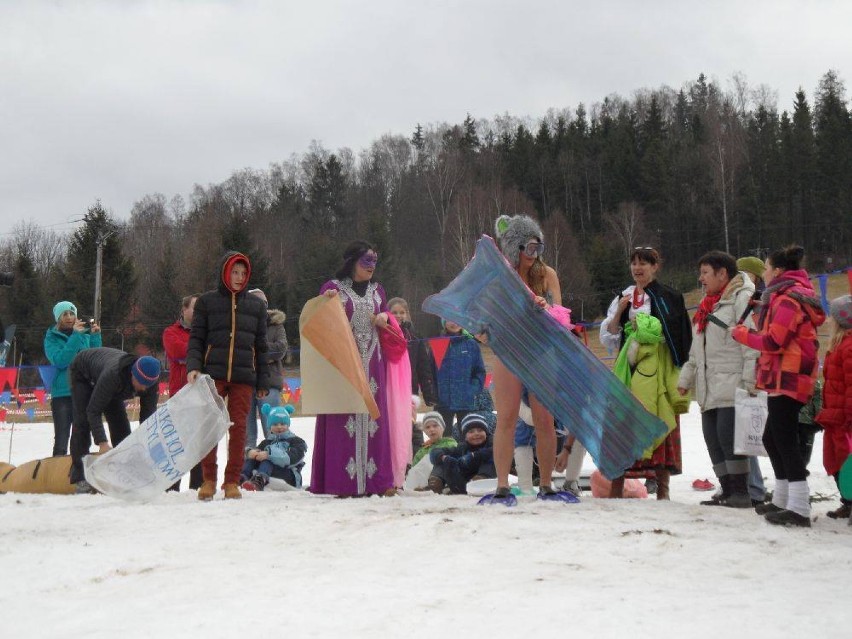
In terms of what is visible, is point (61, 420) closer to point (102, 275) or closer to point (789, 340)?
point (789, 340)

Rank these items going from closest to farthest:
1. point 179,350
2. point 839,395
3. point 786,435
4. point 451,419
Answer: point 786,435, point 839,395, point 179,350, point 451,419

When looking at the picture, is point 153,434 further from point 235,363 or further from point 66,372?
point 66,372

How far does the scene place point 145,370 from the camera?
24.3 feet

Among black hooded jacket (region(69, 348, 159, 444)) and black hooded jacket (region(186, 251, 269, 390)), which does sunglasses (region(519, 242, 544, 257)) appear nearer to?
black hooded jacket (region(186, 251, 269, 390))

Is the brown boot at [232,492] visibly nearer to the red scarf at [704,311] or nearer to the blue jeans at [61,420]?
the blue jeans at [61,420]

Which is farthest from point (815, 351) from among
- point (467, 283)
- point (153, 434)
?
point (153, 434)

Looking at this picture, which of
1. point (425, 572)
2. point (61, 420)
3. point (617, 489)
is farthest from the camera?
point (61, 420)

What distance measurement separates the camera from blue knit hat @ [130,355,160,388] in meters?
7.40

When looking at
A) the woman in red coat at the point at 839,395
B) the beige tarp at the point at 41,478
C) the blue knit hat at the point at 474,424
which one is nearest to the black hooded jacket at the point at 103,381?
the beige tarp at the point at 41,478

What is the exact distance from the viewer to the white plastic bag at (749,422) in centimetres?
588

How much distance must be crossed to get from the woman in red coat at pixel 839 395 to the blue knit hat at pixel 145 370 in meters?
5.03

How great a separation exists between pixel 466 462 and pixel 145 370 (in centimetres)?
277

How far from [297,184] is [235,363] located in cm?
6368

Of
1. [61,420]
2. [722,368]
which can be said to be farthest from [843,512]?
[61,420]
